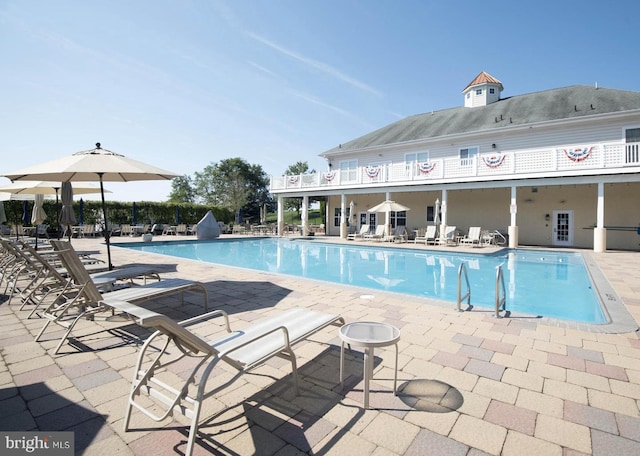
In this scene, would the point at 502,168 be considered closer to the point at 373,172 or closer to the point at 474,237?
the point at 474,237

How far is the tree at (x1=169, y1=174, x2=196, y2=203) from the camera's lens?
59.3m

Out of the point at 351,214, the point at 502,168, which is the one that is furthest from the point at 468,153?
the point at 351,214

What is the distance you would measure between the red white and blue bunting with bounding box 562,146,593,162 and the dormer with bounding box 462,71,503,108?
8910 millimetres

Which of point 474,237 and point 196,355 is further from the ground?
point 474,237

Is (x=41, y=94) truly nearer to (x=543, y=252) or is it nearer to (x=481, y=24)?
(x=481, y=24)

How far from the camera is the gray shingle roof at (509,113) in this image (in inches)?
632

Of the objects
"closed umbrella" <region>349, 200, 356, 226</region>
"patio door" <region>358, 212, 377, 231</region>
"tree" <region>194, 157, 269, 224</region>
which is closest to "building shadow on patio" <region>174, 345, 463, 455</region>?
"closed umbrella" <region>349, 200, 356, 226</region>

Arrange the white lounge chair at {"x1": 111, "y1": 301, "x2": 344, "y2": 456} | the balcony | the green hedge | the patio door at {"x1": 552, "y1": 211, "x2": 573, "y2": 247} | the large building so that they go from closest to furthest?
the white lounge chair at {"x1": 111, "y1": 301, "x2": 344, "y2": 456} → the balcony → the large building → the patio door at {"x1": 552, "y1": 211, "x2": 573, "y2": 247} → the green hedge

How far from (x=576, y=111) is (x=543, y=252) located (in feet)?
25.8

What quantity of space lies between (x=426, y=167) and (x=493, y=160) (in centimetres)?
332

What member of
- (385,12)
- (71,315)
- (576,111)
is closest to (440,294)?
(71,315)

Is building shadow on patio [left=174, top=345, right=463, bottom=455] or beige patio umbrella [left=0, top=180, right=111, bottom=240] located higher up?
beige patio umbrella [left=0, top=180, right=111, bottom=240]

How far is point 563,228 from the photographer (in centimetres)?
1692

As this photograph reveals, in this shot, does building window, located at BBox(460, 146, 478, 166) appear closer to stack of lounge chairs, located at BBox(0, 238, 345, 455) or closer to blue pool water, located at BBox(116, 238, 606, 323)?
blue pool water, located at BBox(116, 238, 606, 323)
